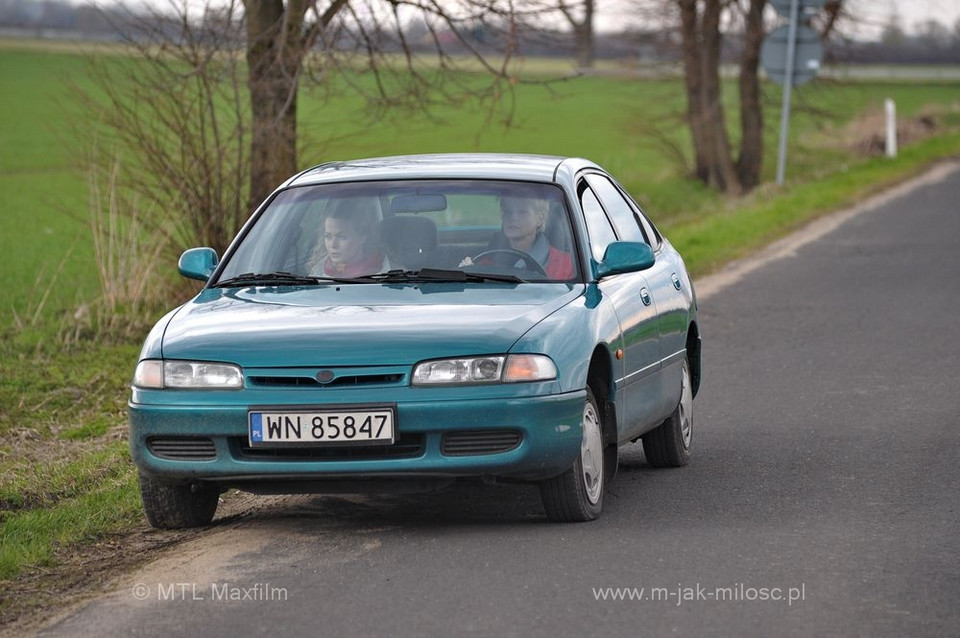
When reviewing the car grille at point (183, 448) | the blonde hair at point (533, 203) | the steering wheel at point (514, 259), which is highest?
the blonde hair at point (533, 203)

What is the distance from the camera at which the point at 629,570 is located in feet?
20.1

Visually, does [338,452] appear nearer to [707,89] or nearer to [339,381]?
[339,381]

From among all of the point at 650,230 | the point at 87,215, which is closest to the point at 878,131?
the point at 87,215

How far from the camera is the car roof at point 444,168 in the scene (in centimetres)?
796

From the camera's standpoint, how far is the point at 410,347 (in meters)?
6.61

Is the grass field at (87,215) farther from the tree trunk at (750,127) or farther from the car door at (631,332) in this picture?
the car door at (631,332)

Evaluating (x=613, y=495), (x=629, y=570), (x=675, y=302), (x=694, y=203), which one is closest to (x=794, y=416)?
(x=675, y=302)

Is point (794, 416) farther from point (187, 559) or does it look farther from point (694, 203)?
point (694, 203)

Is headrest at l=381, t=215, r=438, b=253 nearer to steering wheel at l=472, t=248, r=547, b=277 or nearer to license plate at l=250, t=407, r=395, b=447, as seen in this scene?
steering wheel at l=472, t=248, r=547, b=277

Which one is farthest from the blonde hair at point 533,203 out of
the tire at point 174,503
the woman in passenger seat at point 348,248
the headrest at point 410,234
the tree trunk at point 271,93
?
the tree trunk at point 271,93

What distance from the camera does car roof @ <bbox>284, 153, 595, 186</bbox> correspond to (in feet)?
26.1

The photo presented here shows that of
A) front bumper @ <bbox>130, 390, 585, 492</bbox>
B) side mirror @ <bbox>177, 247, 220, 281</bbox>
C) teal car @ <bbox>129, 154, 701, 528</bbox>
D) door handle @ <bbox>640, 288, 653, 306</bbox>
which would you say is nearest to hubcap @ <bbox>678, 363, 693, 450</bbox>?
teal car @ <bbox>129, 154, 701, 528</bbox>

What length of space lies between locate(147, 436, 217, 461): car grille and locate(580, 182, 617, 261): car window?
6.51ft

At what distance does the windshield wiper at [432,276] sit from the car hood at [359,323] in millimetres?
65
